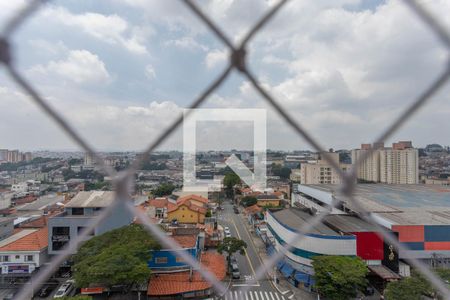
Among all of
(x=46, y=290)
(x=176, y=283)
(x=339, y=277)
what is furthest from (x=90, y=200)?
(x=339, y=277)

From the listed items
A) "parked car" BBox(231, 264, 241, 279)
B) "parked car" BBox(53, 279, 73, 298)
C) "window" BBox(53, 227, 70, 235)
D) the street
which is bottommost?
the street

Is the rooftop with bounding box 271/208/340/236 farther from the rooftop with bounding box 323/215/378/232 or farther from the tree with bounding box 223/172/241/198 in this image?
the tree with bounding box 223/172/241/198

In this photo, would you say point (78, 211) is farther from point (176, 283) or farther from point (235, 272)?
point (235, 272)

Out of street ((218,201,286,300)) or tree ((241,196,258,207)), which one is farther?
tree ((241,196,258,207))

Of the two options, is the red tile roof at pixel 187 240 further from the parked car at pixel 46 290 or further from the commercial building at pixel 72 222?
the parked car at pixel 46 290

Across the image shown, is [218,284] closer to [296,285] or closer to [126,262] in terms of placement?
[126,262]

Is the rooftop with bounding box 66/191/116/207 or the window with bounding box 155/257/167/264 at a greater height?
the rooftop with bounding box 66/191/116/207

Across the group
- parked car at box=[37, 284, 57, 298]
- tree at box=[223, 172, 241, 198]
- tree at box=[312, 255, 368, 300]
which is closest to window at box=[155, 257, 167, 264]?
parked car at box=[37, 284, 57, 298]
